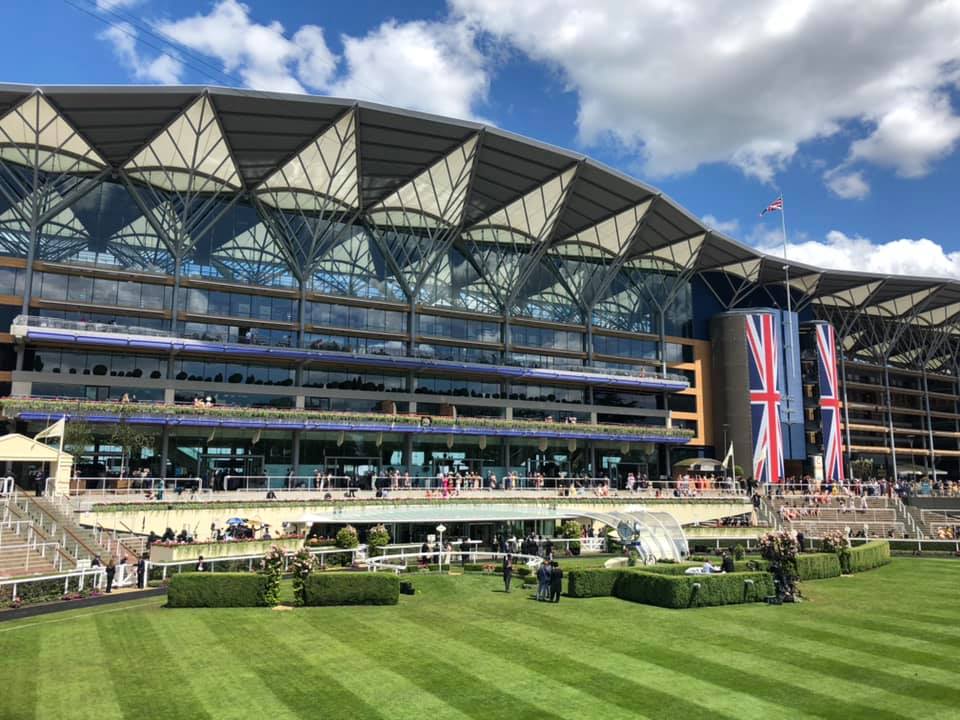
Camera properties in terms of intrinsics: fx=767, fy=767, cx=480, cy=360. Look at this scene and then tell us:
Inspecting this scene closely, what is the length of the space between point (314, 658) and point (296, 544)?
20.4 metres

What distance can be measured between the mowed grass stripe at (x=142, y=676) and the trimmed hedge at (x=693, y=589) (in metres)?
14.9

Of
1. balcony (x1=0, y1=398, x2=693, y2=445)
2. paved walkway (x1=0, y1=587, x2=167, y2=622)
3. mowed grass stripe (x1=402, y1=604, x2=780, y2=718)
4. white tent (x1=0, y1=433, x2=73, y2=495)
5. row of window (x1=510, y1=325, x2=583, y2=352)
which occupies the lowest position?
paved walkway (x1=0, y1=587, x2=167, y2=622)

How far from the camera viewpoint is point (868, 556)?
36.2m

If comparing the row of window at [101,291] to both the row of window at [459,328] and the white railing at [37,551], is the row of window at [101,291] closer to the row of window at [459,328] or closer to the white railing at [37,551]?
the row of window at [459,328]

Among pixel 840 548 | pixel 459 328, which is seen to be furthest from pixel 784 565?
pixel 459 328

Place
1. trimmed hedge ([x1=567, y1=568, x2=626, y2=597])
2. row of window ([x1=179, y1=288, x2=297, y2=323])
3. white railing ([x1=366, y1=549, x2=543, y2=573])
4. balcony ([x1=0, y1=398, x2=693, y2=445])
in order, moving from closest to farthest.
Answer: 1. trimmed hedge ([x1=567, y1=568, x2=626, y2=597])
2. white railing ([x1=366, y1=549, x2=543, y2=573])
3. balcony ([x1=0, y1=398, x2=693, y2=445])
4. row of window ([x1=179, y1=288, x2=297, y2=323])

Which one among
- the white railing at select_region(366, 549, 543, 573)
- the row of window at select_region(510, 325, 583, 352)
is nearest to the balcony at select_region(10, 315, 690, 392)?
the row of window at select_region(510, 325, 583, 352)

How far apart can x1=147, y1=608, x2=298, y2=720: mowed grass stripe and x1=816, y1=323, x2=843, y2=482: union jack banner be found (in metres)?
74.2

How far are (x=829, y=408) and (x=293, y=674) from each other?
79414mm

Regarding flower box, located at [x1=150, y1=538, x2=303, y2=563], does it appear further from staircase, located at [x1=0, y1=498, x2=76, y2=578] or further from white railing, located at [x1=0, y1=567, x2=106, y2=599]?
staircase, located at [x1=0, y1=498, x2=76, y2=578]

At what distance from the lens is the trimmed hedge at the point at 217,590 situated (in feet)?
76.5

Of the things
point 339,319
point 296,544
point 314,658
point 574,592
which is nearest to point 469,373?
point 339,319

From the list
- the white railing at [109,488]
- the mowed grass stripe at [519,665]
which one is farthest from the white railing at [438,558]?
the white railing at [109,488]

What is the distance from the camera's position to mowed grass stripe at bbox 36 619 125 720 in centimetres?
1348
